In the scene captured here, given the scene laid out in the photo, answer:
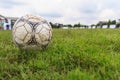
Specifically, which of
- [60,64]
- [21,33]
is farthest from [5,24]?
[60,64]

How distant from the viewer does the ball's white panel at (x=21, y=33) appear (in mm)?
6154

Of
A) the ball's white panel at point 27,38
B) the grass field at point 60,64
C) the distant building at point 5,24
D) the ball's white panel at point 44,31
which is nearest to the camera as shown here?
the grass field at point 60,64

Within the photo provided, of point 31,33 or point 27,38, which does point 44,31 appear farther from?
point 27,38

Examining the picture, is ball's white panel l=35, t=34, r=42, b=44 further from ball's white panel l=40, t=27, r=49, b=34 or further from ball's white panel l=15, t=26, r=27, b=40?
ball's white panel l=15, t=26, r=27, b=40

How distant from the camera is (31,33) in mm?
6129

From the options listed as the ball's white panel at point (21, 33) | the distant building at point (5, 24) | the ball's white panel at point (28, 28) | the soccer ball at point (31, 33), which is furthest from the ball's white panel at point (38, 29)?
the distant building at point (5, 24)

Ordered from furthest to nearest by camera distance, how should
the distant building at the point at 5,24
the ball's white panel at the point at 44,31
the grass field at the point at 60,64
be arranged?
the distant building at the point at 5,24, the ball's white panel at the point at 44,31, the grass field at the point at 60,64

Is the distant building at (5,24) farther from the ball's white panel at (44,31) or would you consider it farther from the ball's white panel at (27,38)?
the ball's white panel at (27,38)

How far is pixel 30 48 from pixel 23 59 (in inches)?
18.9

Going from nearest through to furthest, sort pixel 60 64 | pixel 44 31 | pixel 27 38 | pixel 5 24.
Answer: pixel 60 64, pixel 27 38, pixel 44 31, pixel 5 24

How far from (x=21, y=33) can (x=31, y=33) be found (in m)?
0.23

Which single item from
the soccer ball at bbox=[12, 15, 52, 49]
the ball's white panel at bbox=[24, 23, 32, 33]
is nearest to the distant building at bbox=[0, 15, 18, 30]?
the soccer ball at bbox=[12, 15, 52, 49]

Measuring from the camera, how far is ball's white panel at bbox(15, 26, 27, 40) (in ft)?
20.2

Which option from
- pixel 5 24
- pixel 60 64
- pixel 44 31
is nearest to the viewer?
pixel 60 64
